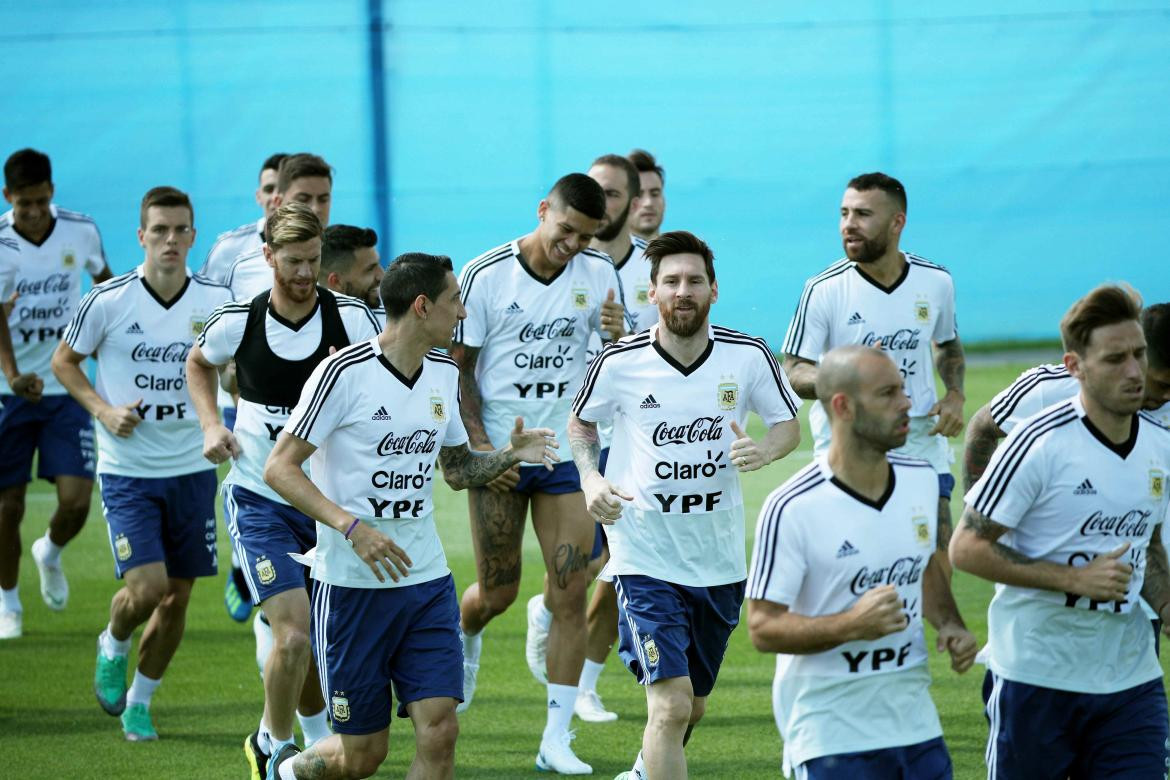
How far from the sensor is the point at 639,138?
60.0 ft

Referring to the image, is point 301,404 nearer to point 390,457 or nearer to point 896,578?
point 390,457

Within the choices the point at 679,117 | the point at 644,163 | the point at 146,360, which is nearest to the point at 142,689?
the point at 146,360

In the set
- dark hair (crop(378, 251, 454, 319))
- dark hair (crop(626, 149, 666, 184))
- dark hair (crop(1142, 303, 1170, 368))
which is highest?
dark hair (crop(626, 149, 666, 184))

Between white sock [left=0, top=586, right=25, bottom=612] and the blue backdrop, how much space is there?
7.71 m

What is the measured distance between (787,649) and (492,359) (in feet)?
12.4

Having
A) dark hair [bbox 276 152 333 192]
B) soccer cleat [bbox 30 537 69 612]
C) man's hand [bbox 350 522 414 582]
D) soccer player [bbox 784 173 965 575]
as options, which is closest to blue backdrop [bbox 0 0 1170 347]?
soccer cleat [bbox 30 537 69 612]

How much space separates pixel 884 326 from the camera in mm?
8211

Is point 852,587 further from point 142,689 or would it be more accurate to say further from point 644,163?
point 644,163

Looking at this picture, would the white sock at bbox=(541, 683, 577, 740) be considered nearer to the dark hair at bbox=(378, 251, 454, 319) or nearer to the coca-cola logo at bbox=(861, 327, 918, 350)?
the coca-cola logo at bbox=(861, 327, 918, 350)

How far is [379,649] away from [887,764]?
6.74 feet

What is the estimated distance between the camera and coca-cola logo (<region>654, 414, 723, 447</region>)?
6539 mm

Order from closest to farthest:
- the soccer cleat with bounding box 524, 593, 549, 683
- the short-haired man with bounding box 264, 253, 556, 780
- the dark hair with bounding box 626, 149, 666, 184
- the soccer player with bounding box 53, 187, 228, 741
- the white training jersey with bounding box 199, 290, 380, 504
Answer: the short-haired man with bounding box 264, 253, 556, 780 → the white training jersey with bounding box 199, 290, 380, 504 → the soccer player with bounding box 53, 187, 228, 741 → the soccer cleat with bounding box 524, 593, 549, 683 → the dark hair with bounding box 626, 149, 666, 184

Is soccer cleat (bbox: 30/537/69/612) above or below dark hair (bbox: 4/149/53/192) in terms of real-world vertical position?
below

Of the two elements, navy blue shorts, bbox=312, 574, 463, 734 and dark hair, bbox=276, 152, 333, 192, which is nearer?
navy blue shorts, bbox=312, 574, 463, 734
